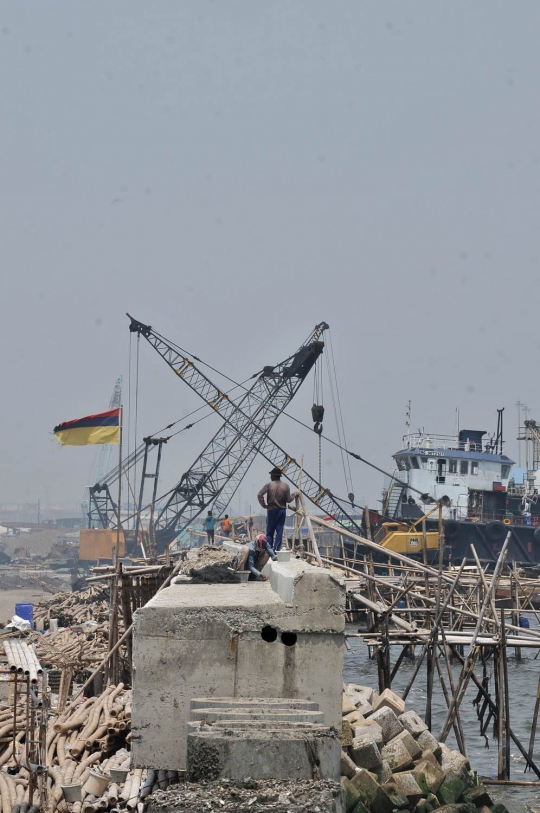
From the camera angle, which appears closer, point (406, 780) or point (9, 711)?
point (406, 780)

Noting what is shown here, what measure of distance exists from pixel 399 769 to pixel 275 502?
4.82 metres

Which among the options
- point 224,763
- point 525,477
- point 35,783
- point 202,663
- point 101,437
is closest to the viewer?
point 224,763

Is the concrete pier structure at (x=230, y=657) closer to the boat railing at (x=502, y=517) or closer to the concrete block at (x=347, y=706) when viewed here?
the concrete block at (x=347, y=706)

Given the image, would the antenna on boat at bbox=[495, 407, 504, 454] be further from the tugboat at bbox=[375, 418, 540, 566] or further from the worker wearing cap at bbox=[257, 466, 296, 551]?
the worker wearing cap at bbox=[257, 466, 296, 551]

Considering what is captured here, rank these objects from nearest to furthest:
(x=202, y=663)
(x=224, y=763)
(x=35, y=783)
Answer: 1. (x=224, y=763)
2. (x=202, y=663)
3. (x=35, y=783)

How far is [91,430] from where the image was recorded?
24.8m

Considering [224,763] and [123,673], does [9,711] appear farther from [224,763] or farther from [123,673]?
[224,763]

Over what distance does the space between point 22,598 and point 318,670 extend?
57.1m

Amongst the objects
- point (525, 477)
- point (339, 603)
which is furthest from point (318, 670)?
point (525, 477)

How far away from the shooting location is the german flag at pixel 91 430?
78.9 ft

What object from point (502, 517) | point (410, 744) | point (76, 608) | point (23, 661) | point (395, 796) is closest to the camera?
point (23, 661)

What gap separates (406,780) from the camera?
11.1m

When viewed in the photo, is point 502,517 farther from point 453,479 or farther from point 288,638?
point 288,638

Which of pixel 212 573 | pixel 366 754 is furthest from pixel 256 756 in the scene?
pixel 212 573
